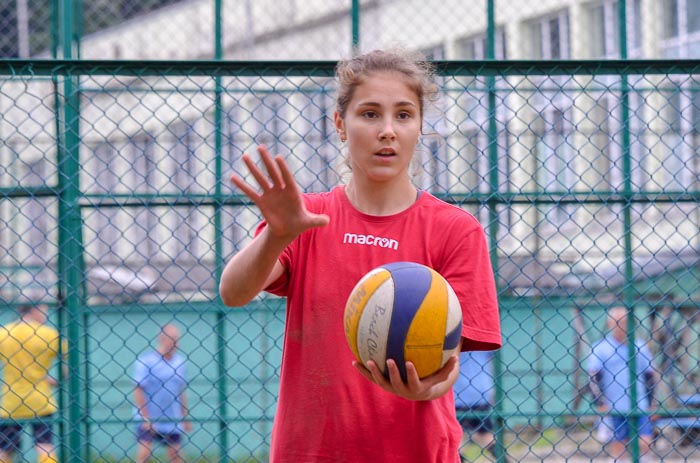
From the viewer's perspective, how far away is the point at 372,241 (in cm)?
253

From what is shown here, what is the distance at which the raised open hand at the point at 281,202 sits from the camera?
2.14 m

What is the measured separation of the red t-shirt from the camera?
8.07ft

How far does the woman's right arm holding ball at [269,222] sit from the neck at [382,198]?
359mm

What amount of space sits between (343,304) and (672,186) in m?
10.6

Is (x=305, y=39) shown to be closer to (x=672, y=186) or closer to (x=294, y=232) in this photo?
(x=672, y=186)

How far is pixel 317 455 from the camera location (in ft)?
8.16

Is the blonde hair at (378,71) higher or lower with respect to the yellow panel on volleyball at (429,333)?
higher

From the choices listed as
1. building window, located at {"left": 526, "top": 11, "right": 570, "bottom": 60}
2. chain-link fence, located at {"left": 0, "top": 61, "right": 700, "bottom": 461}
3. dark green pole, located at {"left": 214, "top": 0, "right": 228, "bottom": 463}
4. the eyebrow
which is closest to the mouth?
the eyebrow

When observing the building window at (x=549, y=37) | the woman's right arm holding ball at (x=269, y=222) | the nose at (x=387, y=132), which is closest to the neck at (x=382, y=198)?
the nose at (x=387, y=132)

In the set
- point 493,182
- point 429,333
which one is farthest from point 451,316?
point 493,182

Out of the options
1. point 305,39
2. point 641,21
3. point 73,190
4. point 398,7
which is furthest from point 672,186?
point 73,190

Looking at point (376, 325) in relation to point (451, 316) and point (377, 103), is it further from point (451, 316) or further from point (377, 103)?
point (377, 103)

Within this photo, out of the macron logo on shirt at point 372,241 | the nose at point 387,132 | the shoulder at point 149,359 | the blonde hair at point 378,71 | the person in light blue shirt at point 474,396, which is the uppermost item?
the blonde hair at point 378,71

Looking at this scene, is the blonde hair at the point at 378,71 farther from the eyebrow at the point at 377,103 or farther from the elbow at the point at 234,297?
the elbow at the point at 234,297
